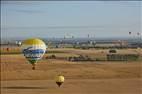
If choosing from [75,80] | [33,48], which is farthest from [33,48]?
[75,80]

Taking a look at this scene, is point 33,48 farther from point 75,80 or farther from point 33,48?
point 75,80

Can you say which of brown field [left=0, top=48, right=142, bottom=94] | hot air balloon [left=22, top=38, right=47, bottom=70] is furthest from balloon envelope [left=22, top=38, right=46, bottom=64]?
brown field [left=0, top=48, right=142, bottom=94]

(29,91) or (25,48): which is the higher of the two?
(25,48)

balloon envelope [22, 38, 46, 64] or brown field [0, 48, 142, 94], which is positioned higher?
balloon envelope [22, 38, 46, 64]

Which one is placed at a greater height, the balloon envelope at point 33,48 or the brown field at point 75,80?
the balloon envelope at point 33,48

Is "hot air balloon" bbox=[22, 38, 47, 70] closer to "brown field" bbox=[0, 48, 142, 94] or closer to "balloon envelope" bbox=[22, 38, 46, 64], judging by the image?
"balloon envelope" bbox=[22, 38, 46, 64]

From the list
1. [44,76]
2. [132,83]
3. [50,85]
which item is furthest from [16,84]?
[132,83]

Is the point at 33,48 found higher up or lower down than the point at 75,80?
higher up

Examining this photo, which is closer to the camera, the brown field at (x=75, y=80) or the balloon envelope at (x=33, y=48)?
the brown field at (x=75, y=80)

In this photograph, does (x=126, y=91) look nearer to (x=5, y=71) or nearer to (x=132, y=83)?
(x=132, y=83)

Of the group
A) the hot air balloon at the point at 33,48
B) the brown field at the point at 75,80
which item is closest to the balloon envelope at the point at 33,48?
the hot air balloon at the point at 33,48

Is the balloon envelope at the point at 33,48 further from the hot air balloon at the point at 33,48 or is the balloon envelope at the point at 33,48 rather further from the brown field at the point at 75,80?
the brown field at the point at 75,80
